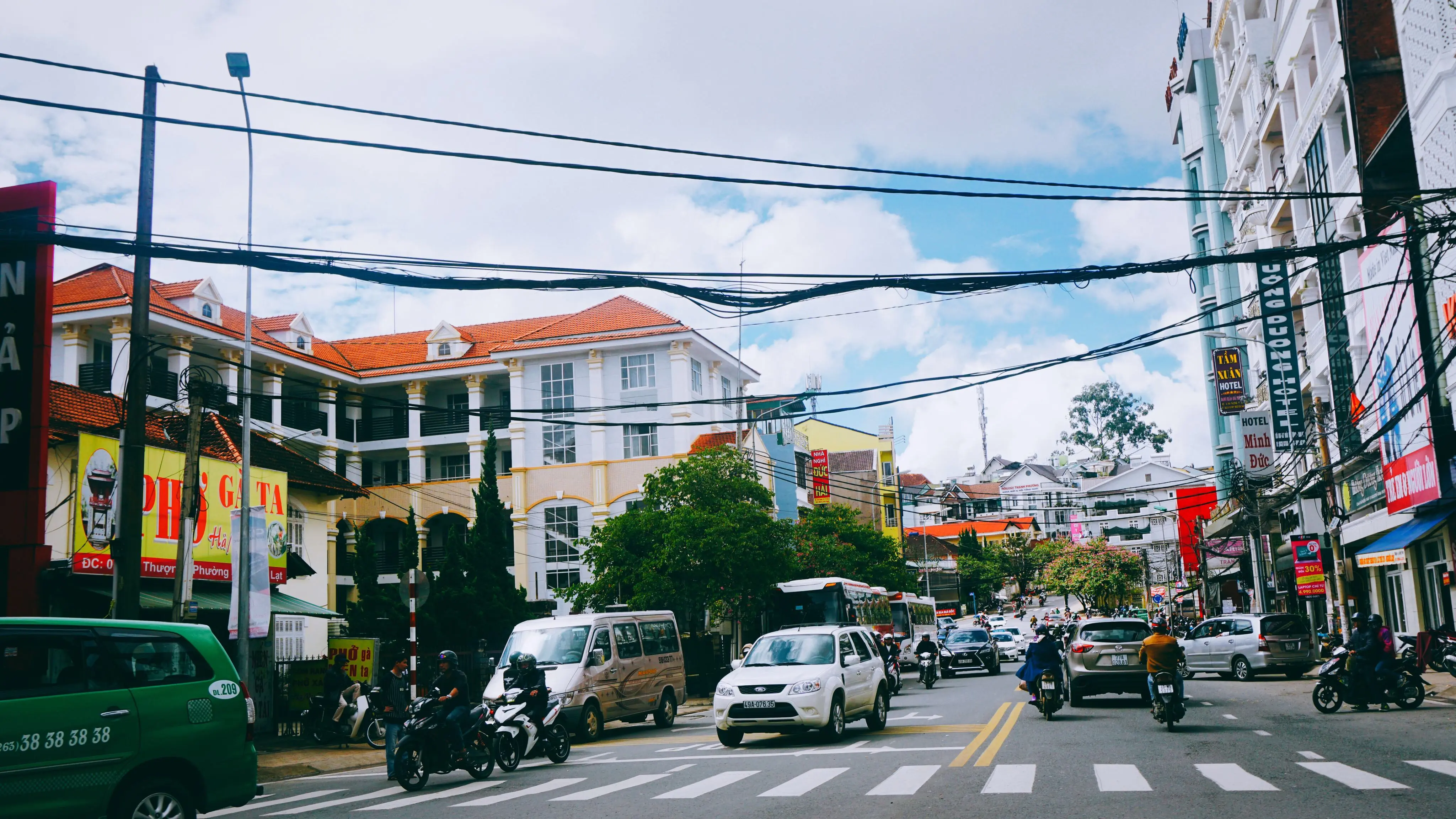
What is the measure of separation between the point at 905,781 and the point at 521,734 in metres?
5.91

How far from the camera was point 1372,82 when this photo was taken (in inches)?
1103

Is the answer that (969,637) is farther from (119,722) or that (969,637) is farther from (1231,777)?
(119,722)

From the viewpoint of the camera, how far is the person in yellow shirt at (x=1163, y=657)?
1666 cm

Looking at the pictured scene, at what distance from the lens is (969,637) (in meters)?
38.0

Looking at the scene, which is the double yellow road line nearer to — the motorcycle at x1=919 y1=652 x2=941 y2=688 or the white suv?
the white suv

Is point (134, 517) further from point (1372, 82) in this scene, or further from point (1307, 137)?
point (1307, 137)

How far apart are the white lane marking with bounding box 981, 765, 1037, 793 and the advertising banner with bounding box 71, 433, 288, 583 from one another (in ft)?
34.7

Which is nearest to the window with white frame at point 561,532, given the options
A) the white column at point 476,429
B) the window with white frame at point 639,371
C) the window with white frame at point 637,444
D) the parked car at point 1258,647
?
the window with white frame at point 637,444

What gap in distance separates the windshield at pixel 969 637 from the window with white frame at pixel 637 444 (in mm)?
19592

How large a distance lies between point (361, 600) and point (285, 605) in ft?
39.4

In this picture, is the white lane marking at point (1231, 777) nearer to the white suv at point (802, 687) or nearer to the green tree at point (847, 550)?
the white suv at point (802, 687)

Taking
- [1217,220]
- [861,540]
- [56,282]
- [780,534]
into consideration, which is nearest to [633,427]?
[861,540]

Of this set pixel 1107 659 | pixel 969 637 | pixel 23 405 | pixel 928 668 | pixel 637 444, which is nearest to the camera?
pixel 23 405

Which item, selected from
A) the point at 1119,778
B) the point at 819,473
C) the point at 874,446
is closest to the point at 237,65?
the point at 1119,778
